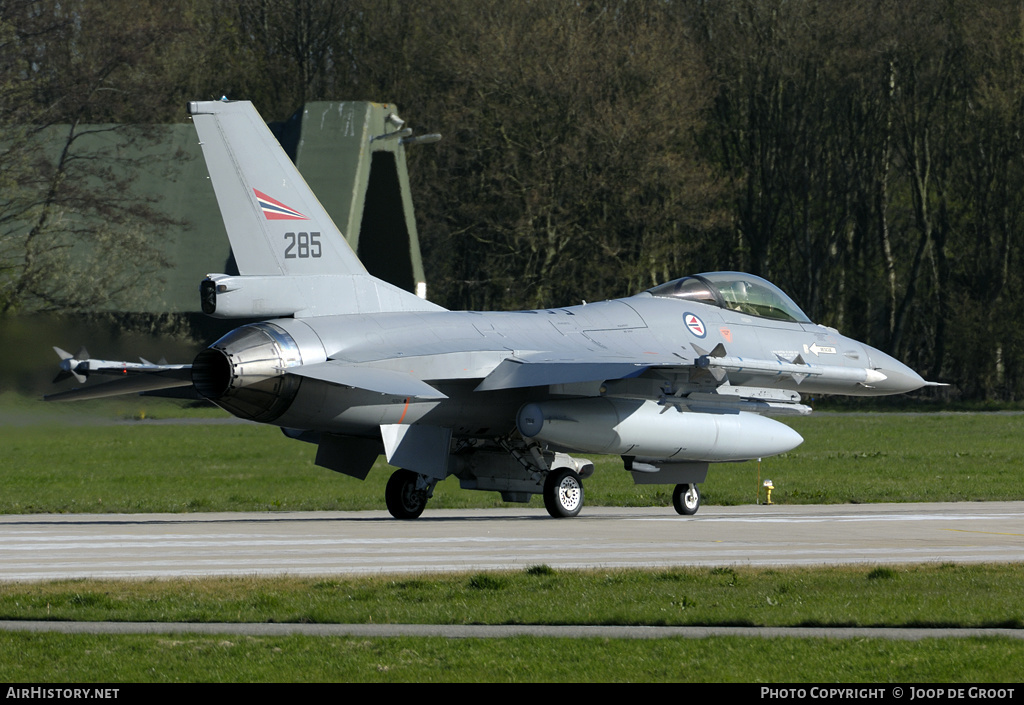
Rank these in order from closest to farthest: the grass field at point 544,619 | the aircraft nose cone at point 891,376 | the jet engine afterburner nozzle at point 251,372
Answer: the grass field at point 544,619, the jet engine afterburner nozzle at point 251,372, the aircraft nose cone at point 891,376

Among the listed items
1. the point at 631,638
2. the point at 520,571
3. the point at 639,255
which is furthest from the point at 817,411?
the point at 631,638

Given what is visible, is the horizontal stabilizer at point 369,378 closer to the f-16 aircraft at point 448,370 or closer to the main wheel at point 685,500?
the f-16 aircraft at point 448,370

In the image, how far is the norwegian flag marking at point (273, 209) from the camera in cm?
1853

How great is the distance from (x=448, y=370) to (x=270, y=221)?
3.12m

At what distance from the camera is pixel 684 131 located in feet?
175

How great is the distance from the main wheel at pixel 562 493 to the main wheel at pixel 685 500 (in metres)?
1.96

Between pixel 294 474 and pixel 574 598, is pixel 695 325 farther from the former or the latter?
pixel 574 598

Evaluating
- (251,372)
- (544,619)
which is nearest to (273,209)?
(251,372)

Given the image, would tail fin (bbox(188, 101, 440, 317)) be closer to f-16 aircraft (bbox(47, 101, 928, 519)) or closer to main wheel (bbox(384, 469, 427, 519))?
f-16 aircraft (bbox(47, 101, 928, 519))

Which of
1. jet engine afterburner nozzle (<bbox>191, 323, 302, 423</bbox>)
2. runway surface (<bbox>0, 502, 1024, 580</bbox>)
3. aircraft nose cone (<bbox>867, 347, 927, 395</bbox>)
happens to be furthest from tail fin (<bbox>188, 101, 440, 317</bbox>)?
aircraft nose cone (<bbox>867, 347, 927, 395</bbox>)

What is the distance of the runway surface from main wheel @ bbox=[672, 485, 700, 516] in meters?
0.30

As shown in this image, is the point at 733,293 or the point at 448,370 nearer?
the point at 448,370

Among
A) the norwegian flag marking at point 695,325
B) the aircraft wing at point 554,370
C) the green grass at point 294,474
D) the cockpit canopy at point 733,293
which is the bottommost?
the green grass at point 294,474

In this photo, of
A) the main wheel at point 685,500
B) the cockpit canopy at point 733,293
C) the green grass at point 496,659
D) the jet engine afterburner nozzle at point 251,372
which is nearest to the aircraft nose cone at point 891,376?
the cockpit canopy at point 733,293
